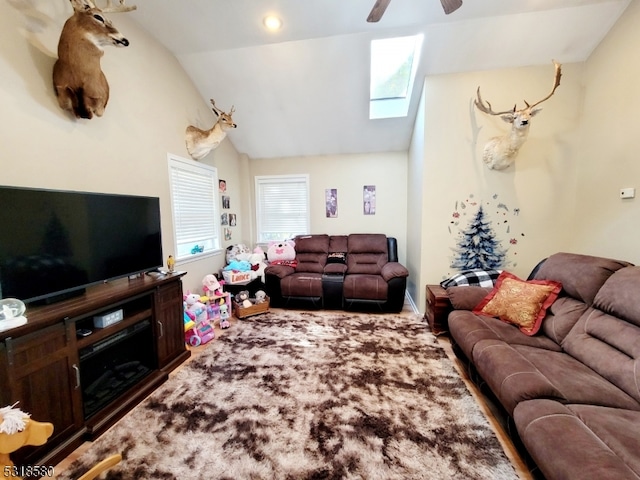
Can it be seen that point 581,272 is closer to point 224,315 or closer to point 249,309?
point 249,309

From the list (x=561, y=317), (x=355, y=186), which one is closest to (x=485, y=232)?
(x=561, y=317)

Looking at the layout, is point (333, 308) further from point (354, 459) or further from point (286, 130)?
point (286, 130)

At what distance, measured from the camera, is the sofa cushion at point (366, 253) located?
3.92 meters

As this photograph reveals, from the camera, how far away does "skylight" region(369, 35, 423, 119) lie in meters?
2.88

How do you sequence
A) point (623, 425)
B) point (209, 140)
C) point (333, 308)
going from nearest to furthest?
point (623, 425)
point (209, 140)
point (333, 308)

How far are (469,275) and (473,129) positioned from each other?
1688 millimetres

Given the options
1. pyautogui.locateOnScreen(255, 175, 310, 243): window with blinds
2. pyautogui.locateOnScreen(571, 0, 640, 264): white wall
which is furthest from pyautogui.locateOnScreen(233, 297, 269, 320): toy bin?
pyautogui.locateOnScreen(571, 0, 640, 264): white wall

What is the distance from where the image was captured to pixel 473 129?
2932 millimetres

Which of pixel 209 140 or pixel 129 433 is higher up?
pixel 209 140

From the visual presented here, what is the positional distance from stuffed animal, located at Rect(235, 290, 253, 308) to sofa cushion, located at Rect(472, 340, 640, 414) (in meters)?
2.64

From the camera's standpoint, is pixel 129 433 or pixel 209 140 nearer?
pixel 129 433

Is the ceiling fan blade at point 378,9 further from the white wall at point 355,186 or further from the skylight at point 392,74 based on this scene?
the white wall at point 355,186

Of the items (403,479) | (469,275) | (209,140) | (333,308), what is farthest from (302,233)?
(403,479)

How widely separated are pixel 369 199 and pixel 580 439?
3814 mm
